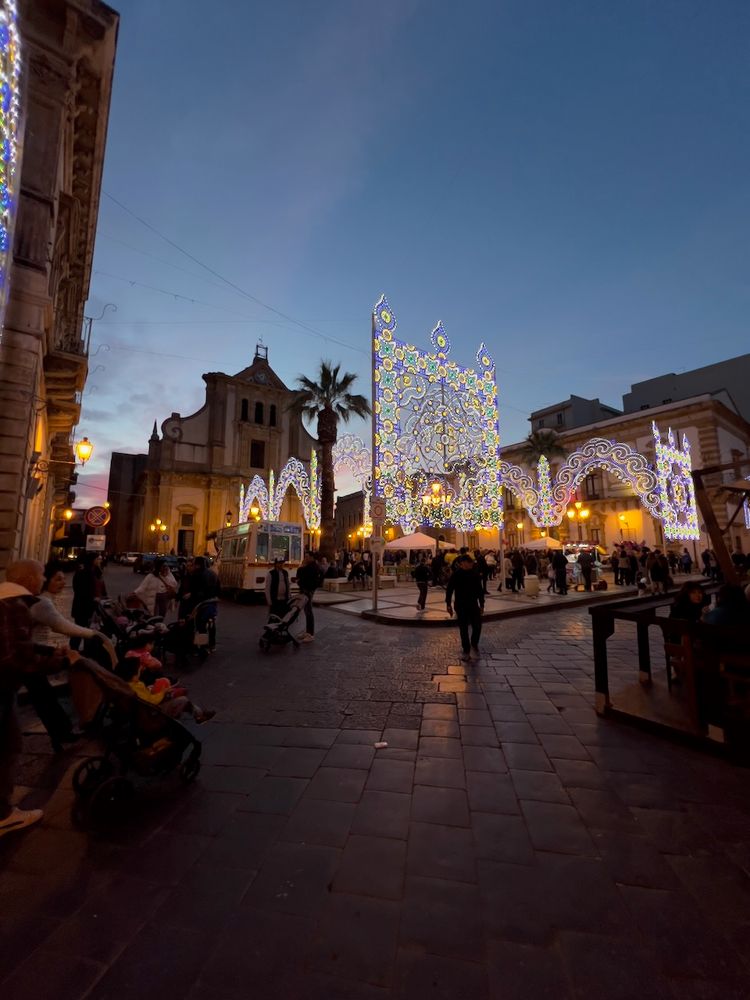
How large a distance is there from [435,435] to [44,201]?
34.8 ft

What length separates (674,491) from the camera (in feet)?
60.3

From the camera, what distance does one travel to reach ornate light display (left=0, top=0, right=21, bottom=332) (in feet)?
14.1

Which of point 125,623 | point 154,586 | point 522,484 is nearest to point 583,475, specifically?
point 522,484

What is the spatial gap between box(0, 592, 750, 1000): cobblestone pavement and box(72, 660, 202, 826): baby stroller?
15 cm

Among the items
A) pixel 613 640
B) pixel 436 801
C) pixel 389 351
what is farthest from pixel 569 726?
pixel 389 351

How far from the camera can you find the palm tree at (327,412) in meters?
21.2

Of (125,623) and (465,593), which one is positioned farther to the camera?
(465,593)

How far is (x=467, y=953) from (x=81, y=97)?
16730 millimetres

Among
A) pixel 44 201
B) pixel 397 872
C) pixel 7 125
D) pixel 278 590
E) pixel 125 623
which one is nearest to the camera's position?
pixel 397 872

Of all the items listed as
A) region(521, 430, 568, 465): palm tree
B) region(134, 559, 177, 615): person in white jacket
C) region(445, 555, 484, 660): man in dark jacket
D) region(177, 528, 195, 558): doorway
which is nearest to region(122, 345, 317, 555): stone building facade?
region(177, 528, 195, 558): doorway

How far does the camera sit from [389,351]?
1319cm

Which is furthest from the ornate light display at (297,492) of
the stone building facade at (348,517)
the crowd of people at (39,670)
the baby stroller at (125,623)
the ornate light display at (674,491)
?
the stone building facade at (348,517)

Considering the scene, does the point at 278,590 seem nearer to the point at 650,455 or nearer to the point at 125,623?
the point at 125,623

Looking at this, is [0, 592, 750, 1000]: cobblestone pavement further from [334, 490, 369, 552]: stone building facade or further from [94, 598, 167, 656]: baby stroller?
[334, 490, 369, 552]: stone building facade
